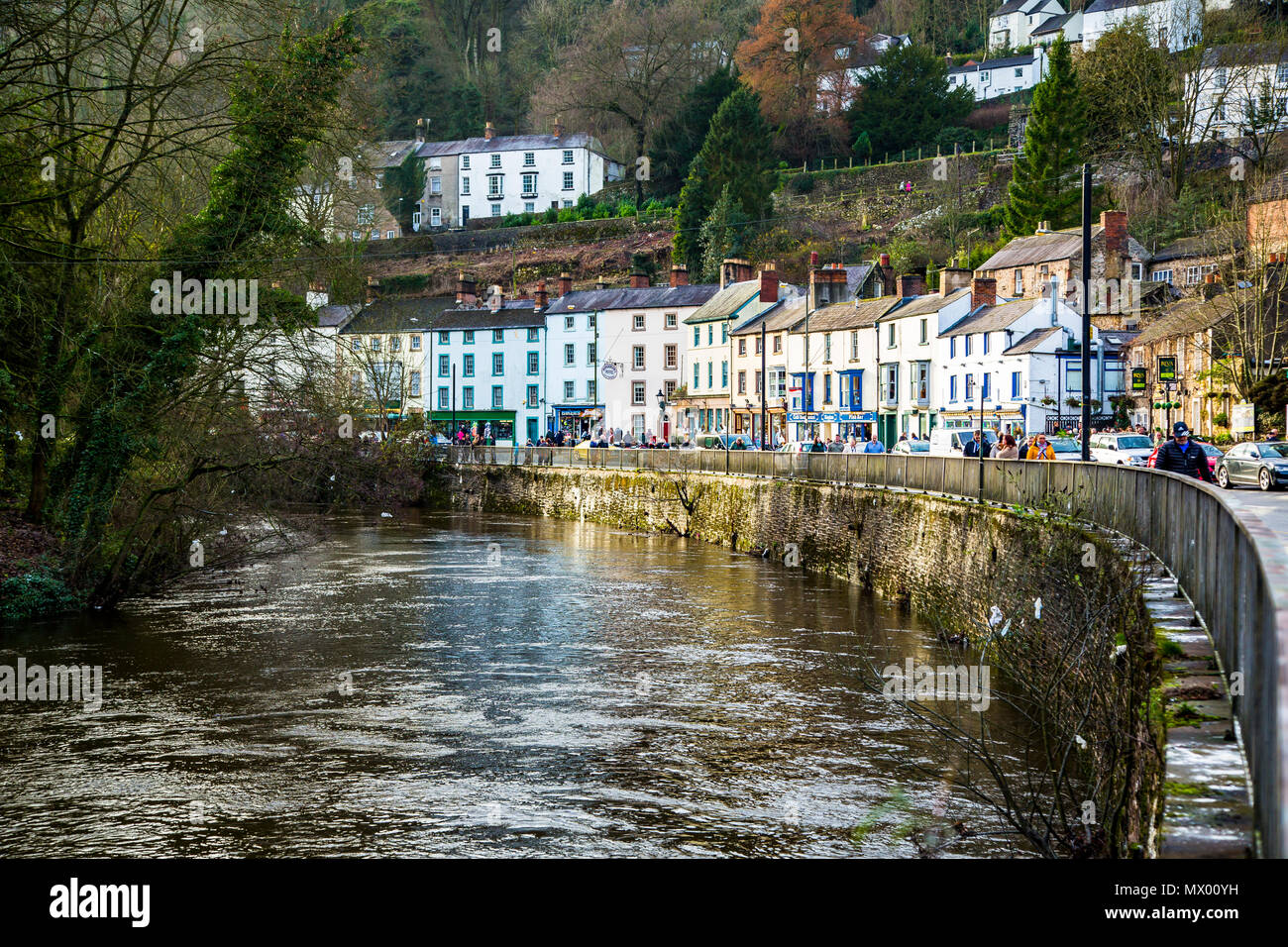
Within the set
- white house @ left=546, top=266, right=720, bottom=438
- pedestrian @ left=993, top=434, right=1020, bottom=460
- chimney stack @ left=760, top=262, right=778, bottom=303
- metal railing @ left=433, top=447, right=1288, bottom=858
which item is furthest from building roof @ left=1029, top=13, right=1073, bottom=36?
pedestrian @ left=993, top=434, right=1020, bottom=460

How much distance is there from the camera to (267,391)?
23234 millimetres

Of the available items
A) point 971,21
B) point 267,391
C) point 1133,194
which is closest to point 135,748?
point 267,391

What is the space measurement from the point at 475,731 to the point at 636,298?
6067 cm

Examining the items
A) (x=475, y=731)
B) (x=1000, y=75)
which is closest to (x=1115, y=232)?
(x=1000, y=75)

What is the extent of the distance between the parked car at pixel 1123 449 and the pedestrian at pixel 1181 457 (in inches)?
457

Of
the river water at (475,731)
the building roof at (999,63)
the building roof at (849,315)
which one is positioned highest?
the building roof at (999,63)

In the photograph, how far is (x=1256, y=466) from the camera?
29234 millimetres

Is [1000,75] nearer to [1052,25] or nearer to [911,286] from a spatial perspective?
[1052,25]

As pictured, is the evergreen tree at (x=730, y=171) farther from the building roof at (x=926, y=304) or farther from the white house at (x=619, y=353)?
the building roof at (x=926, y=304)

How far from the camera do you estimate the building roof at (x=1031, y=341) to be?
50.2 metres

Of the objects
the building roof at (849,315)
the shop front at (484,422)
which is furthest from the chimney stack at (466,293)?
the building roof at (849,315)

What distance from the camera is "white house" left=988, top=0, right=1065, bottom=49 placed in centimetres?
10756

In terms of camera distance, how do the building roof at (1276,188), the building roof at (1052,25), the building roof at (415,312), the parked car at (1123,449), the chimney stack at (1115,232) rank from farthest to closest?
the building roof at (1052,25)
the building roof at (415,312)
the chimney stack at (1115,232)
the building roof at (1276,188)
the parked car at (1123,449)

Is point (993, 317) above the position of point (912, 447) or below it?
above
